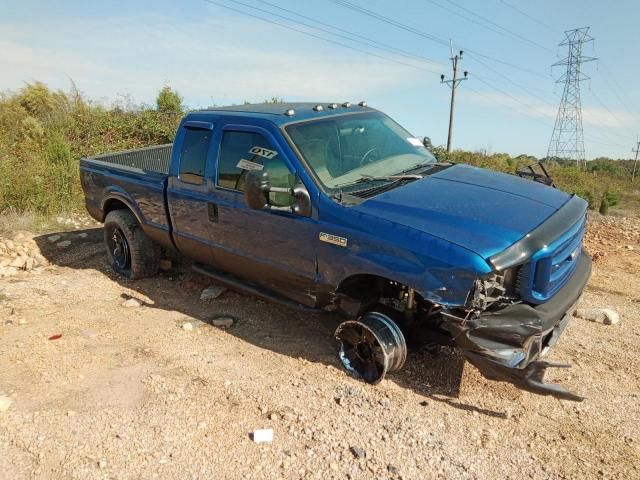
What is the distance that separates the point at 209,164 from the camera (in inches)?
180

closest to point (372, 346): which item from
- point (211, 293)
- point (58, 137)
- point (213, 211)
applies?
point (213, 211)

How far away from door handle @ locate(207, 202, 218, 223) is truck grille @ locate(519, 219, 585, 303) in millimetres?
2649

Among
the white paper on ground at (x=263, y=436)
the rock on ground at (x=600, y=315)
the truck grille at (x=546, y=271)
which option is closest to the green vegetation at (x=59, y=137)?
the rock on ground at (x=600, y=315)

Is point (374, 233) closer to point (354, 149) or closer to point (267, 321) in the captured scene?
point (354, 149)

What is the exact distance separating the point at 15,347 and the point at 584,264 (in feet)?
15.8

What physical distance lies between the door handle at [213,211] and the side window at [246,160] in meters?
0.21

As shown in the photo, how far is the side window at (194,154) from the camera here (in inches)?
184

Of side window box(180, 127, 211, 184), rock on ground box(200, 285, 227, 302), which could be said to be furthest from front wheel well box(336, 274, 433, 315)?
rock on ground box(200, 285, 227, 302)

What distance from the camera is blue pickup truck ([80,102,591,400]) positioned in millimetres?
3092

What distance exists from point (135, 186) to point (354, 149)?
105 inches

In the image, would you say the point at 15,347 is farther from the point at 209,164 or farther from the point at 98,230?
the point at 98,230

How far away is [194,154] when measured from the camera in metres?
4.79

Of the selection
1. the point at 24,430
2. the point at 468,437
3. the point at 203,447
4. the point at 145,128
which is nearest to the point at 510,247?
the point at 468,437

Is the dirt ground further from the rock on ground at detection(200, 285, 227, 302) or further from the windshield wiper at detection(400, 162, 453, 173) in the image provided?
the windshield wiper at detection(400, 162, 453, 173)
